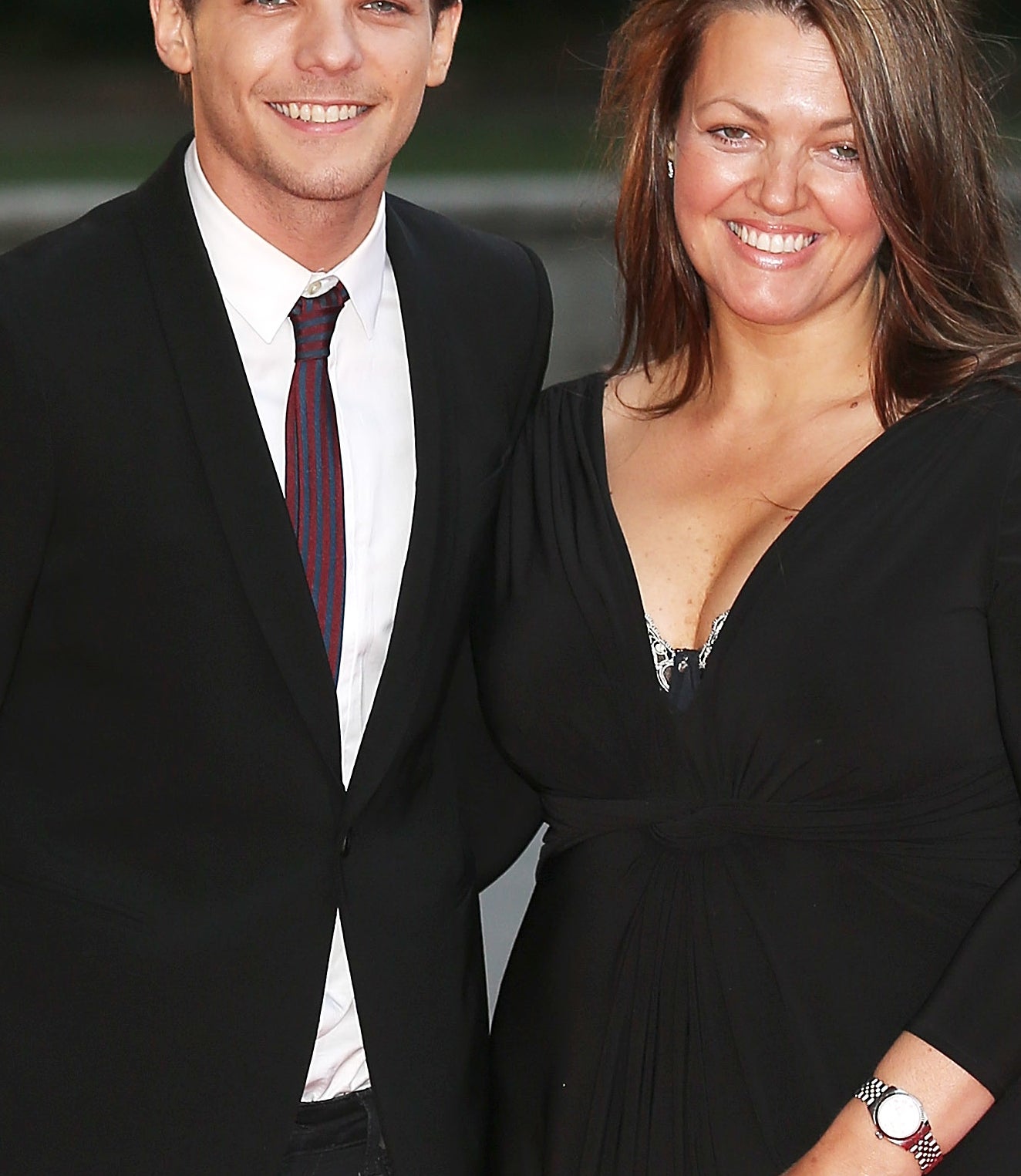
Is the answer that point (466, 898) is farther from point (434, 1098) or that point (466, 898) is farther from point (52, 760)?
point (52, 760)

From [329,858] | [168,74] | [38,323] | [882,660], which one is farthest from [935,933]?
[168,74]

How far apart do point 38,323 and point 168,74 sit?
4799mm

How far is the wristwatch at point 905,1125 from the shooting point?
49.3 inches

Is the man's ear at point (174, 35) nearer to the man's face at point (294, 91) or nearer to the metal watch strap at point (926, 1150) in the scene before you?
the man's face at point (294, 91)

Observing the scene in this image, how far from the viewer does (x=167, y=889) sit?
52.8 inches

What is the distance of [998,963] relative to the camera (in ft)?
4.15

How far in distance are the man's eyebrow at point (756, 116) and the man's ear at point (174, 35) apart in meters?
0.43

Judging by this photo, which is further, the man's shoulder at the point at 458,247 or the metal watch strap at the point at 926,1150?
the man's shoulder at the point at 458,247

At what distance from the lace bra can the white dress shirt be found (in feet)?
0.71

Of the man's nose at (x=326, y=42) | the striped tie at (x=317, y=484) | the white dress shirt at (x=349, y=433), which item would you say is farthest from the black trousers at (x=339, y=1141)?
the man's nose at (x=326, y=42)

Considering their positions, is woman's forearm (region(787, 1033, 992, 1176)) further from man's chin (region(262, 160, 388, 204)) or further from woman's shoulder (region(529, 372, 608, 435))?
man's chin (region(262, 160, 388, 204))

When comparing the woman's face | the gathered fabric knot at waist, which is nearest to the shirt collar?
the woman's face

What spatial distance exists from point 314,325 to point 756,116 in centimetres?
39

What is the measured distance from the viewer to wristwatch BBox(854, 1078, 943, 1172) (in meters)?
1.25
